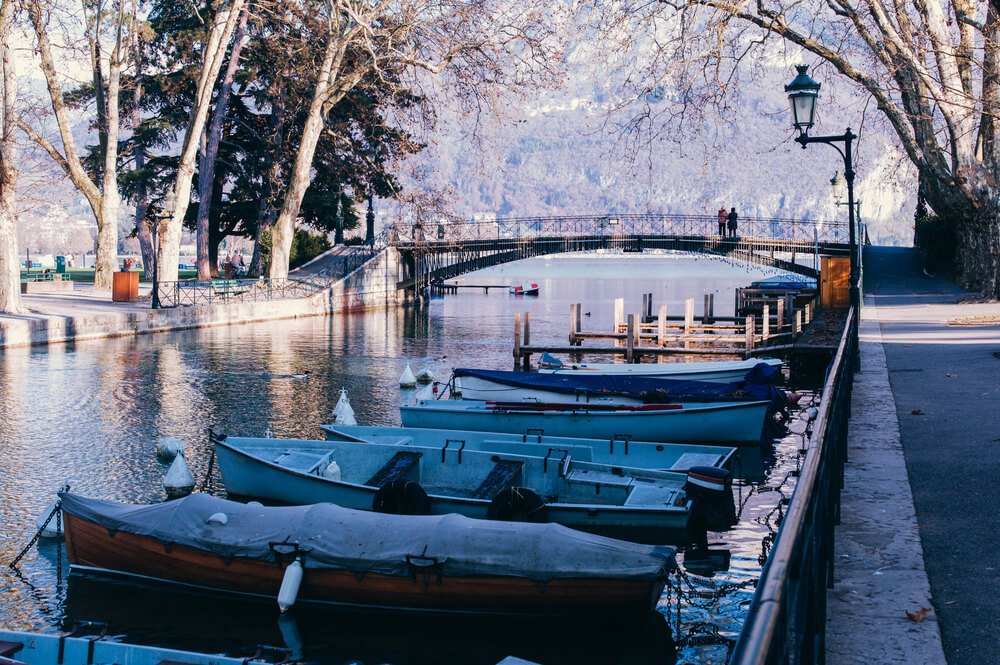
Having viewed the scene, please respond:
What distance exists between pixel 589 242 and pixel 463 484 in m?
52.6

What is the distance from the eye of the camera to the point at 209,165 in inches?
2206

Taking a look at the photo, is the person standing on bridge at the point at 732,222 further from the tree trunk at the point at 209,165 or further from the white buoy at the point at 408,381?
the white buoy at the point at 408,381

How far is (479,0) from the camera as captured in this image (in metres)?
45.8

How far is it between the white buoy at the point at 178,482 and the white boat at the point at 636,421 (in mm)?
5172

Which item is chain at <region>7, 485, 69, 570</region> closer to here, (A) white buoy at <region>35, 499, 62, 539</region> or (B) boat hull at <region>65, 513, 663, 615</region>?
(A) white buoy at <region>35, 499, 62, 539</region>

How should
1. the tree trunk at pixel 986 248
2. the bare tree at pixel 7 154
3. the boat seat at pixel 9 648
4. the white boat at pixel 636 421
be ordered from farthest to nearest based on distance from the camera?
the bare tree at pixel 7 154, the tree trunk at pixel 986 248, the white boat at pixel 636 421, the boat seat at pixel 9 648

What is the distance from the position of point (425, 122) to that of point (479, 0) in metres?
9.92

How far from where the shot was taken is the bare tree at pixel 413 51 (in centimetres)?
4519

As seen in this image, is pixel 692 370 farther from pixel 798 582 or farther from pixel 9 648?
pixel 798 582

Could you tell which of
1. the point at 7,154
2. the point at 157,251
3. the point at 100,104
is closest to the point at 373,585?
the point at 7,154

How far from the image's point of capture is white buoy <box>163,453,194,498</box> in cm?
1530

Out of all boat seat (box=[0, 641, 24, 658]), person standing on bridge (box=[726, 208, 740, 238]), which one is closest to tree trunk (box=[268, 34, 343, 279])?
person standing on bridge (box=[726, 208, 740, 238])

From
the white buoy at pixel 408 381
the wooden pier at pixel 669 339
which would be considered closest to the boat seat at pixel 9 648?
the white buoy at pixel 408 381

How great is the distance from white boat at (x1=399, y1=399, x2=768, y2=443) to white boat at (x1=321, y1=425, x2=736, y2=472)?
2.11 m
